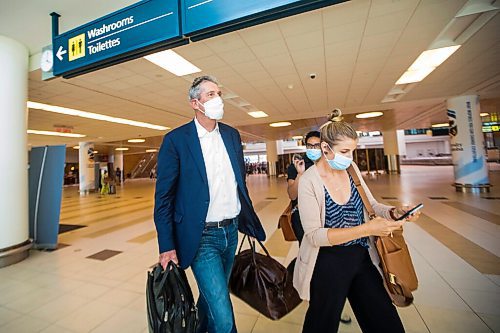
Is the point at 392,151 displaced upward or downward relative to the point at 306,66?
downward

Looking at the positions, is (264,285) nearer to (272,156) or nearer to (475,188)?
(475,188)

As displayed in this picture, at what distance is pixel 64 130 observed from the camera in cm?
1027

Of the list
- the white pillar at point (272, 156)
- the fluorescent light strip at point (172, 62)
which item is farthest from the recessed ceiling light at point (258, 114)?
the white pillar at point (272, 156)

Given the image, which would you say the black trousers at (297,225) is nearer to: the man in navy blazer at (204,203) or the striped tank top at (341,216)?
the man in navy blazer at (204,203)

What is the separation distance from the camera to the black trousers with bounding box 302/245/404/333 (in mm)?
1156

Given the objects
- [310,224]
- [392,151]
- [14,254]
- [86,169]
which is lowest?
[14,254]

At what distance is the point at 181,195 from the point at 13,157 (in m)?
3.84

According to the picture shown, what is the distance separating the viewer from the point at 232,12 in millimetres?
2102

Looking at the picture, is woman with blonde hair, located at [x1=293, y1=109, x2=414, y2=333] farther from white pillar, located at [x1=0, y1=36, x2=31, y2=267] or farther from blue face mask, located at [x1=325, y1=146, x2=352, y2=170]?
white pillar, located at [x1=0, y1=36, x2=31, y2=267]

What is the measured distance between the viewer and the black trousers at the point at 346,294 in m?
1.16

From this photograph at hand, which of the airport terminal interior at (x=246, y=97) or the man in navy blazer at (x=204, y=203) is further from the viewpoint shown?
the airport terminal interior at (x=246, y=97)

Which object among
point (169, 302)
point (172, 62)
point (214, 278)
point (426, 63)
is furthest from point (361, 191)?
point (426, 63)

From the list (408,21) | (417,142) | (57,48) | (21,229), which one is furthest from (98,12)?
(417,142)

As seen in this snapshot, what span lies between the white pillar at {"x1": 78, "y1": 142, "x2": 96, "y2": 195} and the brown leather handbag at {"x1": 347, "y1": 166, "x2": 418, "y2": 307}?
16189mm
